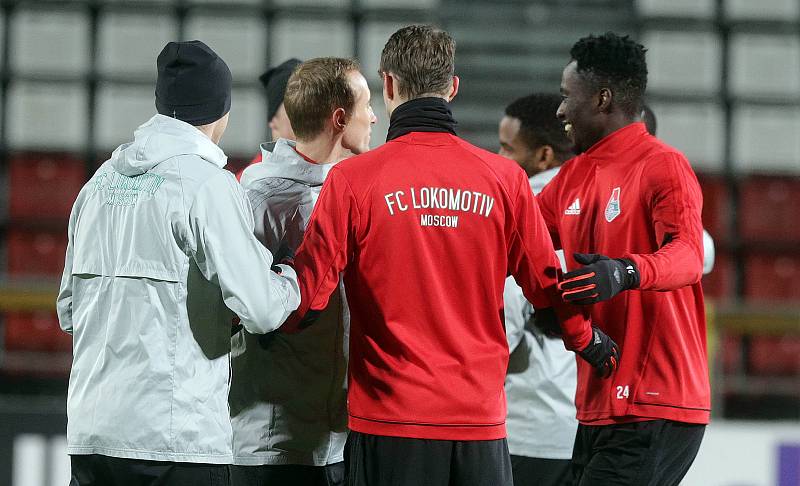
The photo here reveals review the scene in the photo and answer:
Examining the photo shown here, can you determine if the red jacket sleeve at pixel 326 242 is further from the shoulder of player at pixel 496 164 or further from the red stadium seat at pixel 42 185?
the red stadium seat at pixel 42 185

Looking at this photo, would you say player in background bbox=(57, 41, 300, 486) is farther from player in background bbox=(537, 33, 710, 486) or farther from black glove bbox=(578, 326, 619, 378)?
player in background bbox=(537, 33, 710, 486)

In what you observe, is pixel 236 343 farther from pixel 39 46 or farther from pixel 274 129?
pixel 39 46

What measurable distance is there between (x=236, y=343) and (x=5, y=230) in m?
6.46

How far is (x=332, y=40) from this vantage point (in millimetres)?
9242

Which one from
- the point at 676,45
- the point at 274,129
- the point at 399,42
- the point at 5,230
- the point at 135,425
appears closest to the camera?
the point at 135,425

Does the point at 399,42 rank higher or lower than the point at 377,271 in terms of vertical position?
higher

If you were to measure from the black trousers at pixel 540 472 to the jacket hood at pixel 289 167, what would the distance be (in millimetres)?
1249


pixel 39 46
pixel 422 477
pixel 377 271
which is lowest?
pixel 422 477

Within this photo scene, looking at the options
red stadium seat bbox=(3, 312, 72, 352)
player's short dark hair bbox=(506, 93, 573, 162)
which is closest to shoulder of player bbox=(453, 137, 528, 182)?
player's short dark hair bbox=(506, 93, 573, 162)

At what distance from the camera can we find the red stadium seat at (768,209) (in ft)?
30.8

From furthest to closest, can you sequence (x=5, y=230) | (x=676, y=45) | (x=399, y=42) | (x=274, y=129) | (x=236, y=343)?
(x=676, y=45), (x=5, y=230), (x=274, y=129), (x=236, y=343), (x=399, y=42)

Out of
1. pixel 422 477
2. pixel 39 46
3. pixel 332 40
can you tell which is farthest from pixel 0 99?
pixel 422 477

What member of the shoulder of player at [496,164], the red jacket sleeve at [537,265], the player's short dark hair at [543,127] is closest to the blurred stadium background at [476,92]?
the player's short dark hair at [543,127]

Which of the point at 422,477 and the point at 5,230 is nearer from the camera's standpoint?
the point at 422,477
